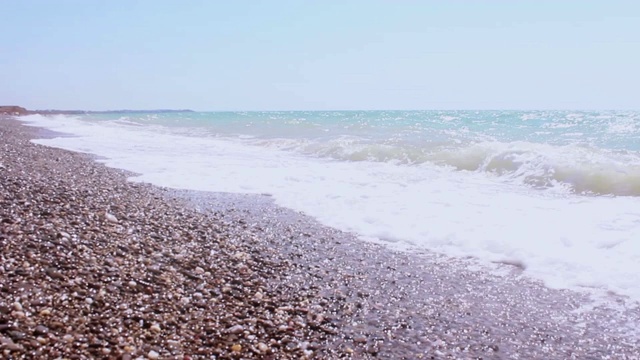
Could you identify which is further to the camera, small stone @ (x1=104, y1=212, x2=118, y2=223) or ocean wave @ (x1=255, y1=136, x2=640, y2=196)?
ocean wave @ (x1=255, y1=136, x2=640, y2=196)

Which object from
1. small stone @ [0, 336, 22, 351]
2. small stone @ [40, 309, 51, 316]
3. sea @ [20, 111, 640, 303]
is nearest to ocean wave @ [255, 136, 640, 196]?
sea @ [20, 111, 640, 303]

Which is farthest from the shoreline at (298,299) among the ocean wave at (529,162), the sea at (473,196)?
the ocean wave at (529,162)

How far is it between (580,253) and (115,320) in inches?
230

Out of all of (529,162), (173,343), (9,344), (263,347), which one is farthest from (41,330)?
(529,162)

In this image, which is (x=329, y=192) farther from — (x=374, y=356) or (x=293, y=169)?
(x=374, y=356)

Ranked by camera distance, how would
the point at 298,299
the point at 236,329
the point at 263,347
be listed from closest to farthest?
the point at 263,347 < the point at 236,329 < the point at 298,299

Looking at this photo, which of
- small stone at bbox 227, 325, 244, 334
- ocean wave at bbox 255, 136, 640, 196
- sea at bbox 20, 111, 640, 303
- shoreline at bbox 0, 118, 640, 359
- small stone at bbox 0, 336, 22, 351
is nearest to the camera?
small stone at bbox 0, 336, 22, 351

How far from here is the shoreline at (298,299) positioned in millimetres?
4020

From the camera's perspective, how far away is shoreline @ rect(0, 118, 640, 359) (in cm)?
402

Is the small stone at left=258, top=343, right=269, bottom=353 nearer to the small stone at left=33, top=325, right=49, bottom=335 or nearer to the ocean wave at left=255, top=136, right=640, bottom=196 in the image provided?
the small stone at left=33, top=325, right=49, bottom=335

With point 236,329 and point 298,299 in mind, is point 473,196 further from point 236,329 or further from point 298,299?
point 236,329

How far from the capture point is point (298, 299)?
5043 mm

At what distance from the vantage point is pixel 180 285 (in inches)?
197

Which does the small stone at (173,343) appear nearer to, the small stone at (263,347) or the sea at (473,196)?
the small stone at (263,347)
